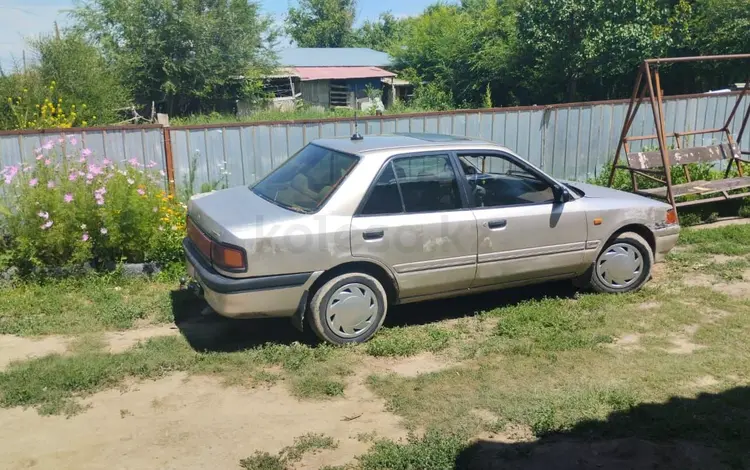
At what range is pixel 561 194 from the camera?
6160mm

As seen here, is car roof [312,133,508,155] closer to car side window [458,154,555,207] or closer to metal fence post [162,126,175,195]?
car side window [458,154,555,207]

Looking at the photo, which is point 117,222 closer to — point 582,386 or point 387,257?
point 387,257

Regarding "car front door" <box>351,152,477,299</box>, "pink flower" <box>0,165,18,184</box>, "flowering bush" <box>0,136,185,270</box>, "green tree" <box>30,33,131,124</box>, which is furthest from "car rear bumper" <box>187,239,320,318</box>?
"green tree" <box>30,33,131,124</box>

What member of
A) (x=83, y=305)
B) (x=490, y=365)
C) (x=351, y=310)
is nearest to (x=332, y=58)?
(x=83, y=305)

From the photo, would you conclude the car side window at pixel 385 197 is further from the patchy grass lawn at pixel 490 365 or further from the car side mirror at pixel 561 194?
the car side mirror at pixel 561 194

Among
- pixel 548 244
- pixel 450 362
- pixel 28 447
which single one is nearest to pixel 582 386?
pixel 450 362

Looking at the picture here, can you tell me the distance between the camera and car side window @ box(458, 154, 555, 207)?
5949 mm

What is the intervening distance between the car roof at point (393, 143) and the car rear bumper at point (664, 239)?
203 centimetres

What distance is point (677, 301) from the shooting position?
6.49 m

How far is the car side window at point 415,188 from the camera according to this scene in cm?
552

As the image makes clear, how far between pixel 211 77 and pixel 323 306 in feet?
80.1

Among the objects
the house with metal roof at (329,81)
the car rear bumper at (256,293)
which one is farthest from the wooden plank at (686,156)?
the house with metal roof at (329,81)

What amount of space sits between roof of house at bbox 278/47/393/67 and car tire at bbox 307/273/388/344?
29.0m

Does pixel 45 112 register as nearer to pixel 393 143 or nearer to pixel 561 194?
pixel 393 143
